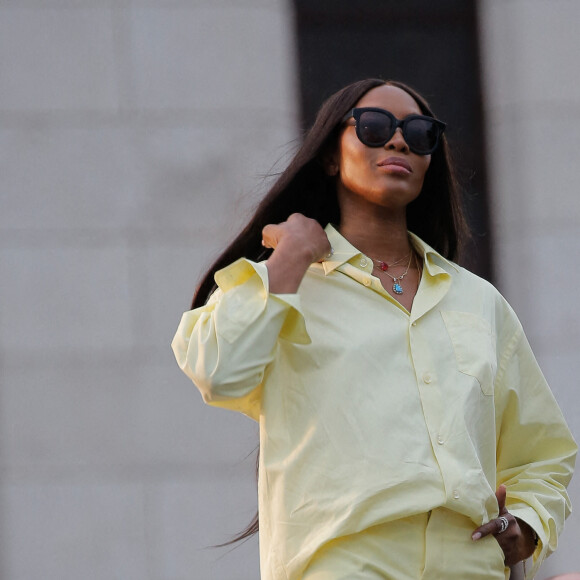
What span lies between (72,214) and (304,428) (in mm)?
3134

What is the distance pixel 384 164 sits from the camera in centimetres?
324

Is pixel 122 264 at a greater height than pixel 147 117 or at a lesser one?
lesser

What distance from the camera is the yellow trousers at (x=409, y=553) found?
288 cm

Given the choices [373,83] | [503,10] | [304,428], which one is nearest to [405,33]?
[503,10]

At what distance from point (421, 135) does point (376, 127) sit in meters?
0.12

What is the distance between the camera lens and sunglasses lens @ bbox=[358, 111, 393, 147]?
3.23 m

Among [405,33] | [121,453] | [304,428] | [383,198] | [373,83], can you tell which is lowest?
[121,453]

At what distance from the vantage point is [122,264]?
5.88 m

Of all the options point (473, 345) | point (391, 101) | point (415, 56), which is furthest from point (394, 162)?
point (415, 56)

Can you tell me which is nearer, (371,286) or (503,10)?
(371,286)

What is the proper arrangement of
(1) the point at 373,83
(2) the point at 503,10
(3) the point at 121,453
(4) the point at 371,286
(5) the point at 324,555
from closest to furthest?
1. (5) the point at 324,555
2. (4) the point at 371,286
3. (1) the point at 373,83
4. (3) the point at 121,453
5. (2) the point at 503,10

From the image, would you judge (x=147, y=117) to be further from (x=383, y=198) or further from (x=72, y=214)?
(x=383, y=198)

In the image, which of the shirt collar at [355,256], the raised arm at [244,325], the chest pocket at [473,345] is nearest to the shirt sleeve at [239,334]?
the raised arm at [244,325]

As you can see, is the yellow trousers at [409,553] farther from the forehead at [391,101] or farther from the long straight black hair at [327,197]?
the forehead at [391,101]
